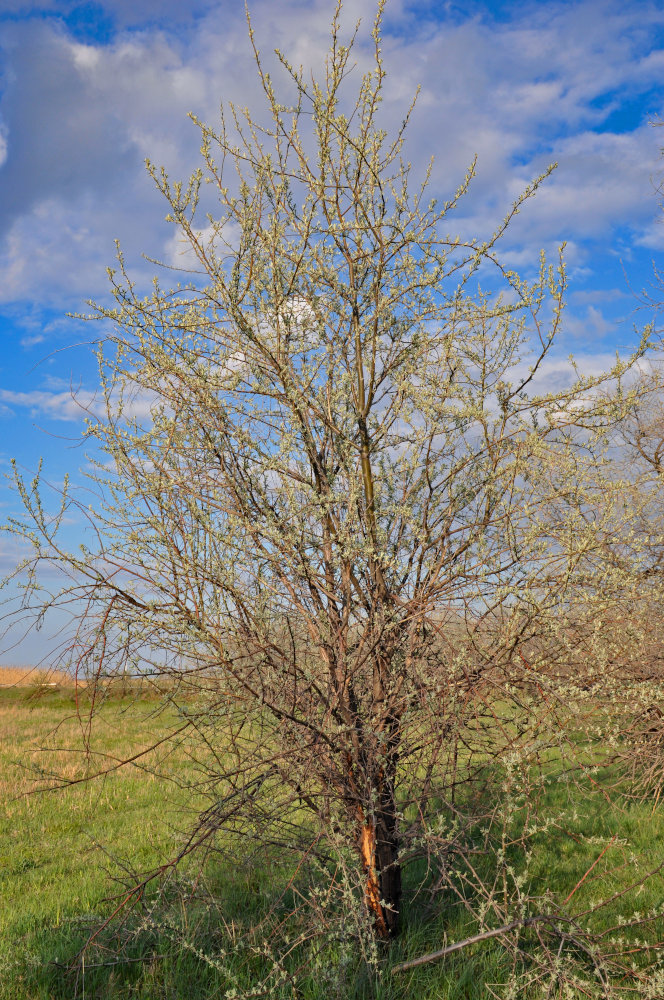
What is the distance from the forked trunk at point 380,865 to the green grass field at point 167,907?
167mm

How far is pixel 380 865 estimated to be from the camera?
416 centimetres

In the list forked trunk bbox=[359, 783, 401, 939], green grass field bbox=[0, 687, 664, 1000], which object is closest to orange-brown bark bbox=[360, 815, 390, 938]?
forked trunk bbox=[359, 783, 401, 939]

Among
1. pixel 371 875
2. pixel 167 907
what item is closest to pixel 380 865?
pixel 371 875

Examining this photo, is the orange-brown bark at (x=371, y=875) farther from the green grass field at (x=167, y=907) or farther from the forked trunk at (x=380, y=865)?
the green grass field at (x=167, y=907)

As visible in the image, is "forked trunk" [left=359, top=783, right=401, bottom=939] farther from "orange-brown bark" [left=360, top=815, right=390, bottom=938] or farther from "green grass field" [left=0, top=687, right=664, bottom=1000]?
"green grass field" [left=0, top=687, right=664, bottom=1000]

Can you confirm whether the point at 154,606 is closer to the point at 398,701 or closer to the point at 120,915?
the point at 398,701

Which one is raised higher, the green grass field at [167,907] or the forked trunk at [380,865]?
the forked trunk at [380,865]

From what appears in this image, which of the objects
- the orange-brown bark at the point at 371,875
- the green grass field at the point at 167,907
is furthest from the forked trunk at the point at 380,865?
the green grass field at the point at 167,907

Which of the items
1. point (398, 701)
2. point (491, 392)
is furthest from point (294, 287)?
point (398, 701)

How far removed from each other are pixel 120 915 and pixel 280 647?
2.74 metres

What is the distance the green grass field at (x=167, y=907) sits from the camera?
378cm

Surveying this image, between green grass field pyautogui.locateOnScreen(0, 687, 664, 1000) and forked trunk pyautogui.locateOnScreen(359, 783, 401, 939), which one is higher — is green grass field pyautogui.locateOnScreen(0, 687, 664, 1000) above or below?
below

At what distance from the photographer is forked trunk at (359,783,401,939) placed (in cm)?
401

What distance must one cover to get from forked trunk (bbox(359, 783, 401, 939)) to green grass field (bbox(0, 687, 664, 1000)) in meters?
0.17
